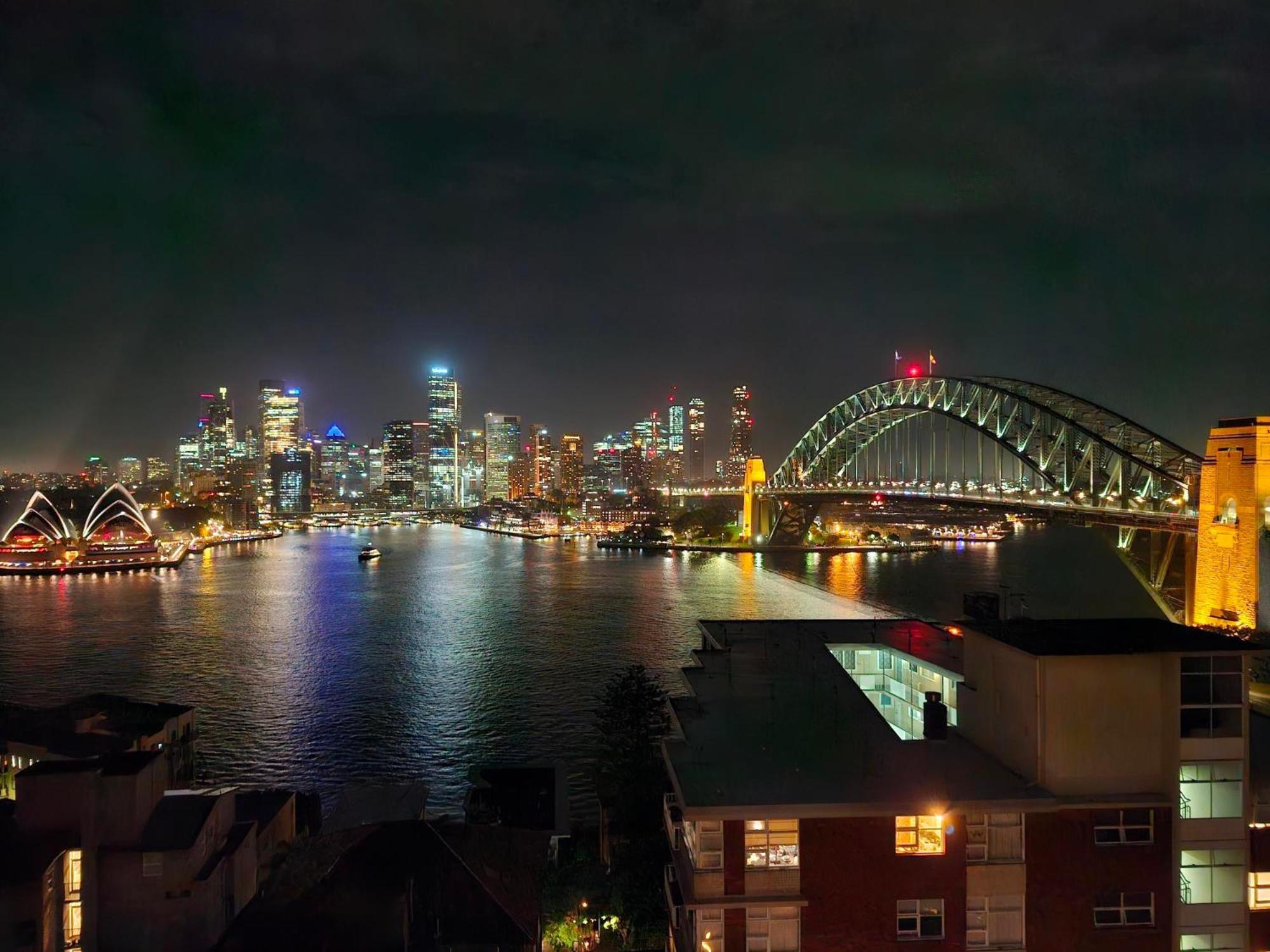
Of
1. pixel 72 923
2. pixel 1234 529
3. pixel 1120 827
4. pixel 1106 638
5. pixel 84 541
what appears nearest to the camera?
pixel 1120 827

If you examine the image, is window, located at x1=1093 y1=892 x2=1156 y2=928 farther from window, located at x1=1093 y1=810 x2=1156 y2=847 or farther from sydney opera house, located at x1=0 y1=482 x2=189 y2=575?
sydney opera house, located at x1=0 y1=482 x2=189 y2=575

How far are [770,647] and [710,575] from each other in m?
38.9

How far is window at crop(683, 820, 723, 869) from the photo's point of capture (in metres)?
5.68

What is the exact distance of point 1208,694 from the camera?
19.3ft

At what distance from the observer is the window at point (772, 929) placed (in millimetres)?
5652

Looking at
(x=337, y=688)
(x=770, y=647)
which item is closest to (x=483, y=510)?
(x=337, y=688)

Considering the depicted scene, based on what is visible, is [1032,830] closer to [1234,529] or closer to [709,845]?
[709,845]

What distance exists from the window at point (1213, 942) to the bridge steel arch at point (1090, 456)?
51.5ft

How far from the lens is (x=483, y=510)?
15838 cm

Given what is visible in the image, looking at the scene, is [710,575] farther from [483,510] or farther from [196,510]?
[483,510]

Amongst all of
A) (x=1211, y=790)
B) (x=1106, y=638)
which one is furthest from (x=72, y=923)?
(x=1211, y=790)

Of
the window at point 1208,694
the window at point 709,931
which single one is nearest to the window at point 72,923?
the window at point 709,931

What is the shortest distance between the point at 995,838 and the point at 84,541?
67987 millimetres

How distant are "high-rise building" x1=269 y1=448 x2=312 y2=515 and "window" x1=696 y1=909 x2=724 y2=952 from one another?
181 metres
